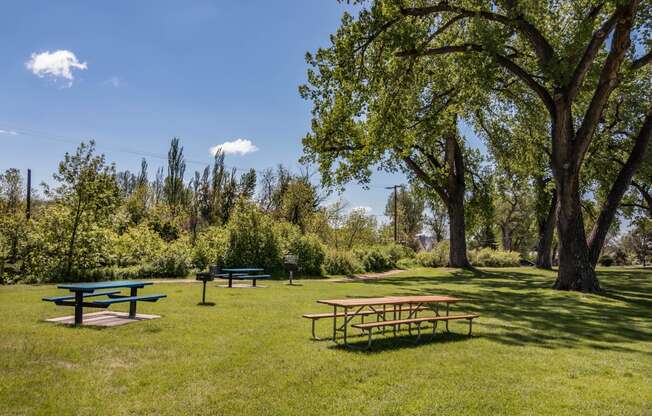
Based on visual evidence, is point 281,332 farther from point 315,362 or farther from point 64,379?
point 64,379

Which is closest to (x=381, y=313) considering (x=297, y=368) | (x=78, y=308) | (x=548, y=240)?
(x=297, y=368)

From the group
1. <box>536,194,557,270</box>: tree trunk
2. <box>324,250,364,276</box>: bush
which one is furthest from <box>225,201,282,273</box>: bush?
<box>536,194,557,270</box>: tree trunk

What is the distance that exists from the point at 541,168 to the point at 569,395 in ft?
91.8

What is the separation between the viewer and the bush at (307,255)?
23969 mm

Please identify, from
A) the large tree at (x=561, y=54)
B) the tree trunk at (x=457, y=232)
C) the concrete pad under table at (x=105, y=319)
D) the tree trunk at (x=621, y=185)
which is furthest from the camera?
the tree trunk at (x=457, y=232)

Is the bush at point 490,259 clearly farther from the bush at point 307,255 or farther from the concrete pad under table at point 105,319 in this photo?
the concrete pad under table at point 105,319

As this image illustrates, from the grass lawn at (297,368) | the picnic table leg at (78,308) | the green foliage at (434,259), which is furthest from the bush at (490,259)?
the picnic table leg at (78,308)

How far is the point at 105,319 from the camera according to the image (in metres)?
9.36

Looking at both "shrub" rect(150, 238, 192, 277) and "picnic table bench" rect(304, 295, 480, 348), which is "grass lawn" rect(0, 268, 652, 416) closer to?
"picnic table bench" rect(304, 295, 480, 348)

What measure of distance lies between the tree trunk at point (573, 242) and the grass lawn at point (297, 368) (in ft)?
21.5

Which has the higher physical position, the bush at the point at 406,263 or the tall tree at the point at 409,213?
the tall tree at the point at 409,213

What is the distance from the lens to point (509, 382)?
233 inches

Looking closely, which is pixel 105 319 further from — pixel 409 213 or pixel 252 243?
pixel 409 213

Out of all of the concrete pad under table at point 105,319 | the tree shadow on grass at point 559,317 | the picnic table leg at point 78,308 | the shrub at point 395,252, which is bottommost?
the tree shadow on grass at point 559,317
